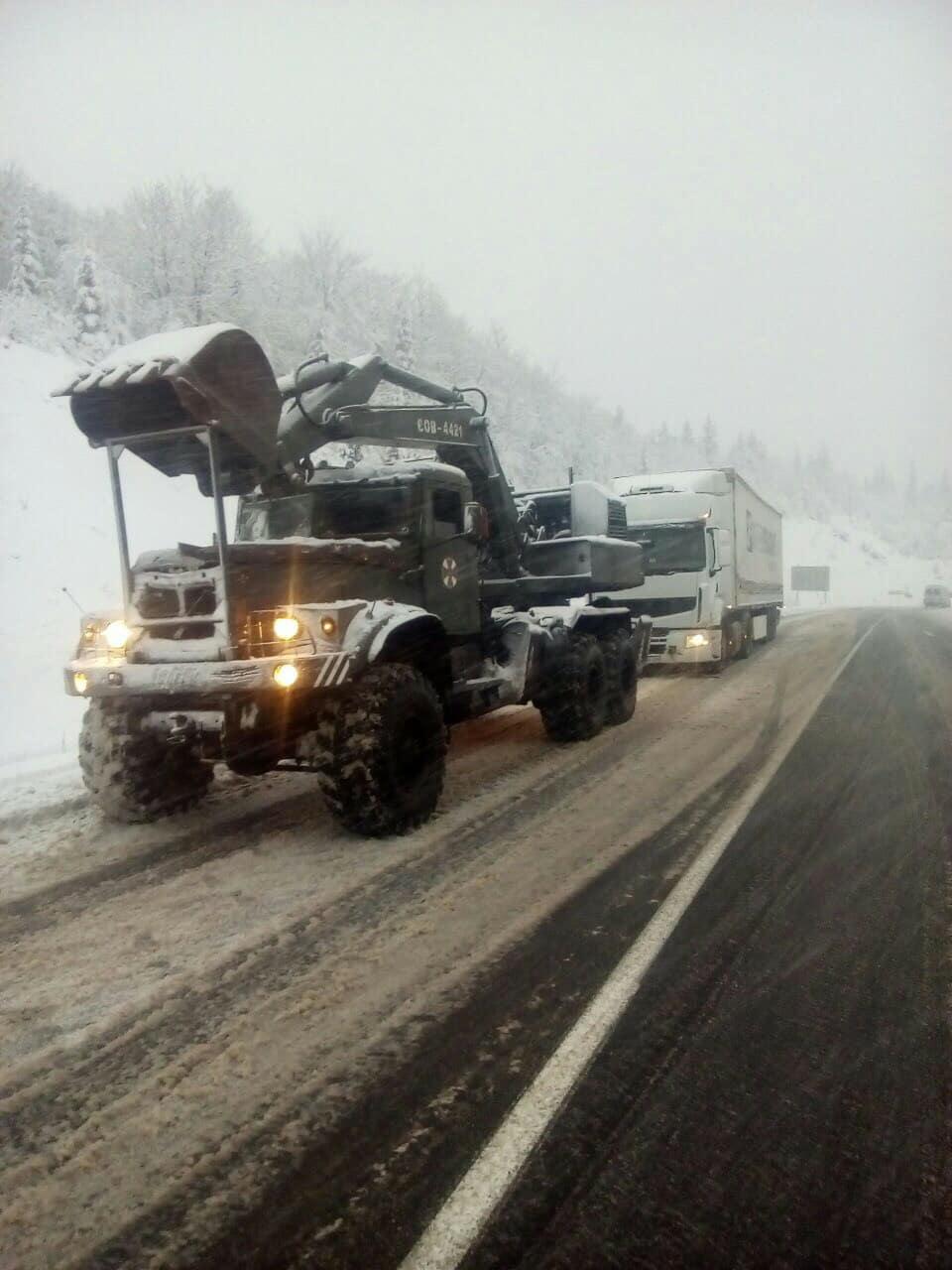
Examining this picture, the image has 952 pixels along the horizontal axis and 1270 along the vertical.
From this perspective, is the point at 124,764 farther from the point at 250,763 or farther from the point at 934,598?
the point at 934,598

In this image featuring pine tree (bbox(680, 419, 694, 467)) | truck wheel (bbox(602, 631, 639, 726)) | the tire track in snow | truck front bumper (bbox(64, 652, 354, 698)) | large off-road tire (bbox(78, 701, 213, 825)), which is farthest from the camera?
pine tree (bbox(680, 419, 694, 467))

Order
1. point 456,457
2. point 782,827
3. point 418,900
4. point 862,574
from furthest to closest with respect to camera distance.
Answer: point 862,574 → point 456,457 → point 782,827 → point 418,900

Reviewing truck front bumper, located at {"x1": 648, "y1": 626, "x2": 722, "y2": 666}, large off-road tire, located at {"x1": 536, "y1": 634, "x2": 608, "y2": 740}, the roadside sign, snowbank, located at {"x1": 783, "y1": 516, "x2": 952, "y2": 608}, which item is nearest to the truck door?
large off-road tire, located at {"x1": 536, "y1": 634, "x2": 608, "y2": 740}

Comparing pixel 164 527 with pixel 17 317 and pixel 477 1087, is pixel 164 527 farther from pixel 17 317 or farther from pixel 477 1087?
pixel 477 1087

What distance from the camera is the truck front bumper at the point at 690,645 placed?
47.5 feet

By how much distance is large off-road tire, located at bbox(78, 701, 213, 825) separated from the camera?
579 cm

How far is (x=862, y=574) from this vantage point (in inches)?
4072

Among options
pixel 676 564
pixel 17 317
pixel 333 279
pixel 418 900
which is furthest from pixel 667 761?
pixel 333 279

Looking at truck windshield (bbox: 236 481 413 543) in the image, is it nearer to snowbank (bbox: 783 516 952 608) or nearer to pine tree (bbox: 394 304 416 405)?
pine tree (bbox: 394 304 416 405)

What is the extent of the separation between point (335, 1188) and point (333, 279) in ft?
159

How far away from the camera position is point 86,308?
30.6 metres

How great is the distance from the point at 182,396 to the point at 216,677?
1746 mm

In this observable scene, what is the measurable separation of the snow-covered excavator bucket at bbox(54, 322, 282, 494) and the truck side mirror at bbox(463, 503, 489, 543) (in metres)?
1.89

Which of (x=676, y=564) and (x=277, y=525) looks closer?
(x=277, y=525)
